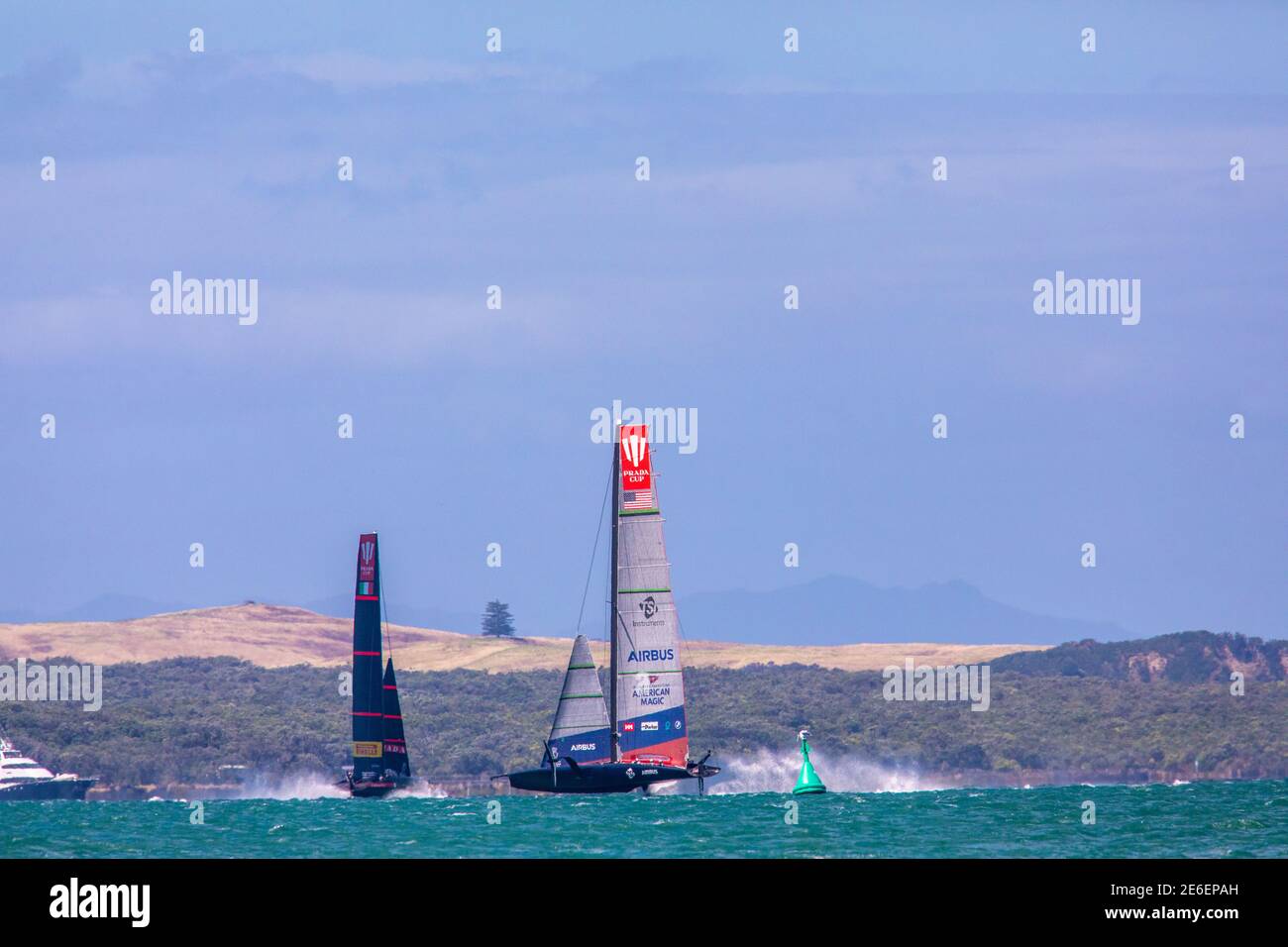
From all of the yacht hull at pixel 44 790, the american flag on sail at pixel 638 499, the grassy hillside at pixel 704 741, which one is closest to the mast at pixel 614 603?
the american flag on sail at pixel 638 499

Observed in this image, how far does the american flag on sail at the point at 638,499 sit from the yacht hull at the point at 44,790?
5272cm

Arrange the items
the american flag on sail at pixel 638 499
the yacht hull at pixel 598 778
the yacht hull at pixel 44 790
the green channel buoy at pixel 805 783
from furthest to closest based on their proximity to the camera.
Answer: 1. the yacht hull at pixel 44 790
2. the green channel buoy at pixel 805 783
3. the yacht hull at pixel 598 778
4. the american flag on sail at pixel 638 499

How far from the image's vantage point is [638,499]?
95.8 m

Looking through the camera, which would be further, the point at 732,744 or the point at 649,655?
the point at 732,744

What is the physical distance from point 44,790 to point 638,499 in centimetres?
5640

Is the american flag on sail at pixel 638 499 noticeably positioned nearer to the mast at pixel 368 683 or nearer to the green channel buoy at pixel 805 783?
the green channel buoy at pixel 805 783

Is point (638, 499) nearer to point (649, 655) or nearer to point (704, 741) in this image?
point (649, 655)

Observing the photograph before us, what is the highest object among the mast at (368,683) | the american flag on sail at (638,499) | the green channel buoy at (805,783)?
the american flag on sail at (638,499)

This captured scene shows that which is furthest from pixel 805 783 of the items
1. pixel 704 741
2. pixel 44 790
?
pixel 704 741

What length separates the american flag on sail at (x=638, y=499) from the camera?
95688 mm

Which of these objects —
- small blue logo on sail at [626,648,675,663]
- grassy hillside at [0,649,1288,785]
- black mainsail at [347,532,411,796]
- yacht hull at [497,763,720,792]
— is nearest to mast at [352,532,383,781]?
black mainsail at [347,532,411,796]

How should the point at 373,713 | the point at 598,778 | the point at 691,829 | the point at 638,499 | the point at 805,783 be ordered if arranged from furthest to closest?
1. the point at 373,713
2. the point at 805,783
3. the point at 598,778
4. the point at 638,499
5. the point at 691,829
